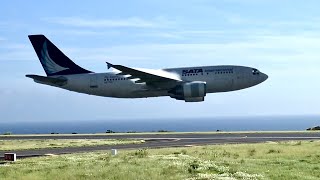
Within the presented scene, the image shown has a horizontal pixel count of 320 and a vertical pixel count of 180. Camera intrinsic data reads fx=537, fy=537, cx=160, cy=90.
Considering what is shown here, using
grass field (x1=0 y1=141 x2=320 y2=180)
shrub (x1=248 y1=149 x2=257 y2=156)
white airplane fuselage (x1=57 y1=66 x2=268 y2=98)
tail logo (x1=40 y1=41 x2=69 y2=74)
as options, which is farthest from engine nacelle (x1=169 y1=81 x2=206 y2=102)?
grass field (x1=0 y1=141 x2=320 y2=180)

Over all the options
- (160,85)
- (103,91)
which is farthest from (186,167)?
(103,91)

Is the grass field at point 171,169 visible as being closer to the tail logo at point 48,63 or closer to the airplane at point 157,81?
the airplane at point 157,81

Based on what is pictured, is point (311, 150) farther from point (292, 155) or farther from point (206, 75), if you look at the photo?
point (206, 75)

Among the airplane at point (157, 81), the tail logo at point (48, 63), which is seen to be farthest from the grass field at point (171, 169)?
the tail logo at point (48, 63)

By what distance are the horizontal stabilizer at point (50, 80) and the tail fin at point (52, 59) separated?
2.46 meters

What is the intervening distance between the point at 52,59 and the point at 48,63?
0.84 meters

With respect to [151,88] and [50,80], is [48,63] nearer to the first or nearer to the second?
[50,80]

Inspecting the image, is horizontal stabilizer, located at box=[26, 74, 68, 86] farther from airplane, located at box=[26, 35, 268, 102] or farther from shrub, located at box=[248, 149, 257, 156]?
shrub, located at box=[248, 149, 257, 156]

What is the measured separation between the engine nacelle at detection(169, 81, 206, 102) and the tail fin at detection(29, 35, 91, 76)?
52.3ft

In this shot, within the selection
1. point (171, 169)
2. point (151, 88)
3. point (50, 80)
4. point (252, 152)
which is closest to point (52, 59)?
point (50, 80)

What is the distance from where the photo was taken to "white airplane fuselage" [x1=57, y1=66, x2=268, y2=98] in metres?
69.4

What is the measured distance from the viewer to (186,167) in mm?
30953

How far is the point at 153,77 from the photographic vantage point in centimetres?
6800

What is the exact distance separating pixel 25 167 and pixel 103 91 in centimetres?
4012
